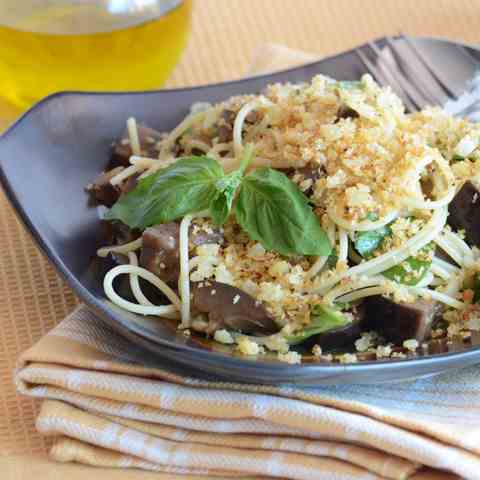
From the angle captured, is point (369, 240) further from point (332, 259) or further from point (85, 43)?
point (85, 43)

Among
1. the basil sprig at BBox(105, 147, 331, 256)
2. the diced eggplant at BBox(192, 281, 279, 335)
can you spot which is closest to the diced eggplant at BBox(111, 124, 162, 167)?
the basil sprig at BBox(105, 147, 331, 256)

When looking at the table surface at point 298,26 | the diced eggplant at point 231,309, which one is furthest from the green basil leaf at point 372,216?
the table surface at point 298,26

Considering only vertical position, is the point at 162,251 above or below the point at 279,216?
below

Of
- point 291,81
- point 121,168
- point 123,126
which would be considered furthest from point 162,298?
point 291,81

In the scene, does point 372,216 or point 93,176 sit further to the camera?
point 93,176

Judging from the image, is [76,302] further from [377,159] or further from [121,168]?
[377,159]

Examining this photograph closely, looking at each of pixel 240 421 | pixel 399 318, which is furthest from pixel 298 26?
pixel 240 421

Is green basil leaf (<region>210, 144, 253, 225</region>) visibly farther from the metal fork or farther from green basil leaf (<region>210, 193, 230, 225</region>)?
the metal fork
